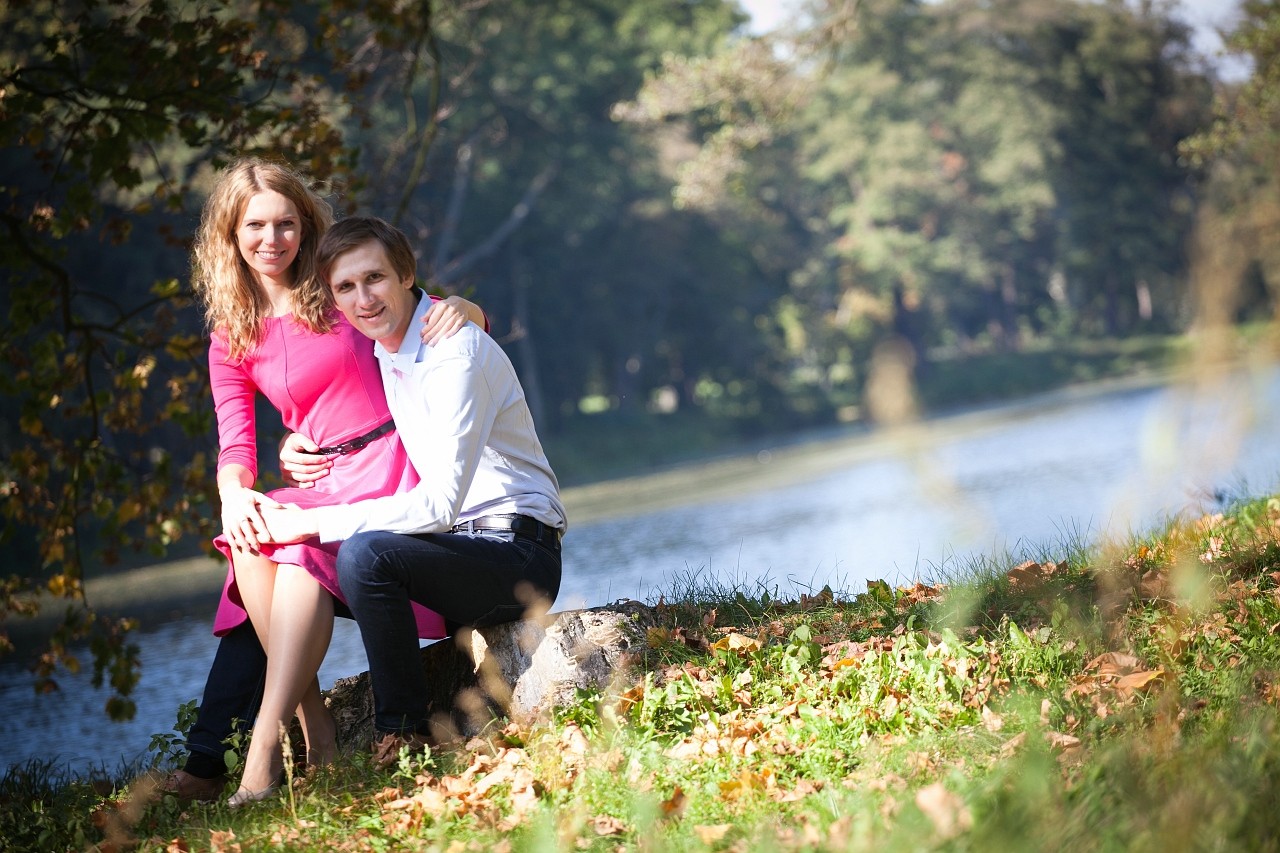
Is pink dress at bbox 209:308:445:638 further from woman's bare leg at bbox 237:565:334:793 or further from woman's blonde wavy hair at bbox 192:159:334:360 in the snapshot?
woman's bare leg at bbox 237:565:334:793

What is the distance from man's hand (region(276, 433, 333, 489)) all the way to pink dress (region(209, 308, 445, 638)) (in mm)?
25

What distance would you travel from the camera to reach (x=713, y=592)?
4957 millimetres

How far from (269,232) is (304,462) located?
73 cm

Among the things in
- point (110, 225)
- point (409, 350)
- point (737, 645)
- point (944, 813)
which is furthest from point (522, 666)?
point (110, 225)

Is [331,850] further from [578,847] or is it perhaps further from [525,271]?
[525,271]

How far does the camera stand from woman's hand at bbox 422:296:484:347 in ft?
12.8

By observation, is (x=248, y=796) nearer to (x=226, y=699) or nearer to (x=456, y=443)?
(x=226, y=699)

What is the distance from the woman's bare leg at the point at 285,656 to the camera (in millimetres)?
3668

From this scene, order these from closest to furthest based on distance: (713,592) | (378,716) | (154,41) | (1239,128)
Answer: (378,716) < (713,592) < (154,41) < (1239,128)

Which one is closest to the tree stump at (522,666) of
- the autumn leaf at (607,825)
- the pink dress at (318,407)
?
the pink dress at (318,407)

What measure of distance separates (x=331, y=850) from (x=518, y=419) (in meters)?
1.37

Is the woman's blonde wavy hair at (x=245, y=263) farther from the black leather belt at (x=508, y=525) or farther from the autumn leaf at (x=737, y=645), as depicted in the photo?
the autumn leaf at (x=737, y=645)

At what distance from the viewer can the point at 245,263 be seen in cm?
428

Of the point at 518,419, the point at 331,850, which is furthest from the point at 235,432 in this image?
the point at 331,850
